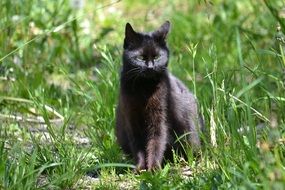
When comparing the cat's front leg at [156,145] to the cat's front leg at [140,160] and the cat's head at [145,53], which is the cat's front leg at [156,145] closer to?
the cat's front leg at [140,160]

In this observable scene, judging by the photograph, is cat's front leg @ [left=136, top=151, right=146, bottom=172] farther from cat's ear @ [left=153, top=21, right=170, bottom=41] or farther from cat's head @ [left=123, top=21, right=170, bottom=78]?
cat's ear @ [left=153, top=21, right=170, bottom=41]

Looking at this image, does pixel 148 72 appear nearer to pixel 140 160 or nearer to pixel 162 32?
pixel 162 32

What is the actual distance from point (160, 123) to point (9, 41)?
2.30 meters

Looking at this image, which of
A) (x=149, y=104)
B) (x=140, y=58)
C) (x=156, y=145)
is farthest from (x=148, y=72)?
(x=156, y=145)

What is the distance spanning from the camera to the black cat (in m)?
4.82

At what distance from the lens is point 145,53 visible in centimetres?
484

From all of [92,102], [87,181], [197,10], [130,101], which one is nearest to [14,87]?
[92,102]

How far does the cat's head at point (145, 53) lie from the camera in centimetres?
481

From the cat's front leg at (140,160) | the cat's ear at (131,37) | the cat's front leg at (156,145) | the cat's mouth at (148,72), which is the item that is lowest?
the cat's front leg at (140,160)

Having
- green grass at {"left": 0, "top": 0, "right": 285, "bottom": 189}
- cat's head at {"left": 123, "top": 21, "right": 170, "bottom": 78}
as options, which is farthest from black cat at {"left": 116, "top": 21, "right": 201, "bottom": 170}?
green grass at {"left": 0, "top": 0, "right": 285, "bottom": 189}

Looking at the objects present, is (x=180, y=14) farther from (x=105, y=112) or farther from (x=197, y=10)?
(x=105, y=112)

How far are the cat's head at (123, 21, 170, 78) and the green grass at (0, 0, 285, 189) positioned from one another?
0.24 metres

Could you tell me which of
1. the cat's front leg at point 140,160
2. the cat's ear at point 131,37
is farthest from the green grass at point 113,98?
the cat's ear at point 131,37

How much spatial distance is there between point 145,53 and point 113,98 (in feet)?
2.29
